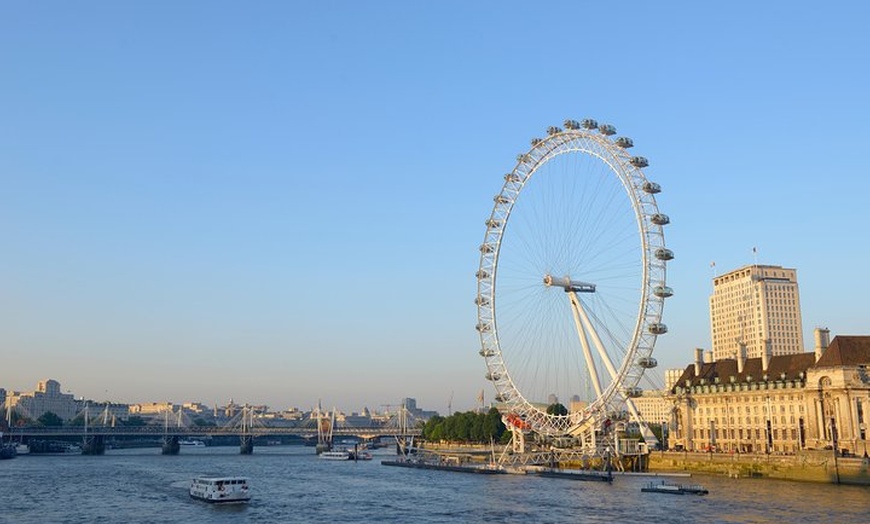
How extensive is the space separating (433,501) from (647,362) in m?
26.8

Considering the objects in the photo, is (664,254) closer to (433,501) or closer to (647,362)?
(647,362)

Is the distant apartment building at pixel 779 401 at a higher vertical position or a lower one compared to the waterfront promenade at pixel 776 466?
higher

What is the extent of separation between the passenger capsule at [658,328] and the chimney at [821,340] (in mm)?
21000

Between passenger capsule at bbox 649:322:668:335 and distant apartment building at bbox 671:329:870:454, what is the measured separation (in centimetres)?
1862

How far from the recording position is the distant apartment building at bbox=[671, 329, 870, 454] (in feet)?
284

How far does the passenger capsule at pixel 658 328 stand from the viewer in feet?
276

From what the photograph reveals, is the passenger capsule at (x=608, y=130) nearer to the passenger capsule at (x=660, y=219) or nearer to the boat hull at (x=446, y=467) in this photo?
the passenger capsule at (x=660, y=219)

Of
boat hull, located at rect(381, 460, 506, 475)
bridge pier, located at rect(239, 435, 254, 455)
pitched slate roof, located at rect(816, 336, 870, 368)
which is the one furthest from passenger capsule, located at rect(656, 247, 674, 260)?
bridge pier, located at rect(239, 435, 254, 455)

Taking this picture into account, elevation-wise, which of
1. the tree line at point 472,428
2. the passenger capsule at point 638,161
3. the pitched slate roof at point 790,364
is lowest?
the tree line at point 472,428

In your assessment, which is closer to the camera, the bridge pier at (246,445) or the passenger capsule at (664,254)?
the passenger capsule at (664,254)

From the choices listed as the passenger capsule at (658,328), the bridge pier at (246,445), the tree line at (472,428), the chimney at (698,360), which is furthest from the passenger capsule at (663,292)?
the bridge pier at (246,445)

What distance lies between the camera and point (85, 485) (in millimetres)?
91750

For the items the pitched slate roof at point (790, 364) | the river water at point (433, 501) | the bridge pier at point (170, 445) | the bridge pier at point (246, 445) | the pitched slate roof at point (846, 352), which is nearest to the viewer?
the river water at point (433, 501)

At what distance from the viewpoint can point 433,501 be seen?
237 feet
